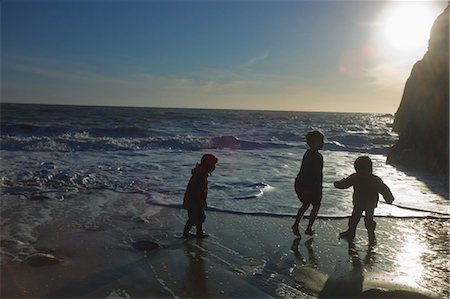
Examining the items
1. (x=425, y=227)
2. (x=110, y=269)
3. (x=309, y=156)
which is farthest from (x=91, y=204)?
(x=425, y=227)

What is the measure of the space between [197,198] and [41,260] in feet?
7.47

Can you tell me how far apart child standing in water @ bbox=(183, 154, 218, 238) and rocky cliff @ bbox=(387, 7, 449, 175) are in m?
10.8

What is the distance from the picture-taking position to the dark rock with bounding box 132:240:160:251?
559 cm

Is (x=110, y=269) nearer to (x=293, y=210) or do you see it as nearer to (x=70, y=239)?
(x=70, y=239)

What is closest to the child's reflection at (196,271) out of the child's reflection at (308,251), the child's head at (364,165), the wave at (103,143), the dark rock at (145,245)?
the dark rock at (145,245)

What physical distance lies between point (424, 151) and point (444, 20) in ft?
29.7

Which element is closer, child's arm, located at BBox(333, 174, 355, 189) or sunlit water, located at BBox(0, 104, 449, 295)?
sunlit water, located at BBox(0, 104, 449, 295)

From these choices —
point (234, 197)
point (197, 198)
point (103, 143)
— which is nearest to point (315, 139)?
point (197, 198)

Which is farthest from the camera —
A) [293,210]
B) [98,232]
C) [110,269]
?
[293,210]

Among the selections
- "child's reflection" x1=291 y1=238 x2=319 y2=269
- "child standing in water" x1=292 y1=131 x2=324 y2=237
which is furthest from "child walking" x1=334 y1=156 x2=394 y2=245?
"child's reflection" x1=291 y1=238 x2=319 y2=269

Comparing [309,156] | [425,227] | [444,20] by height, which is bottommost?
[425,227]

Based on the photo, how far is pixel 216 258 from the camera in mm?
5250

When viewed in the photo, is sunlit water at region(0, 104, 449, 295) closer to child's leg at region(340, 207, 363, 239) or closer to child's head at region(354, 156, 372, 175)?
child's leg at region(340, 207, 363, 239)

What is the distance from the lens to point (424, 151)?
15711mm
